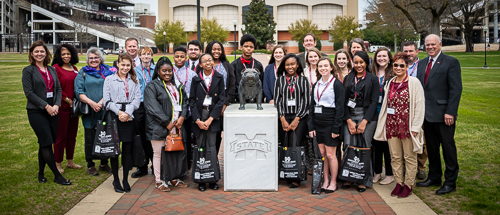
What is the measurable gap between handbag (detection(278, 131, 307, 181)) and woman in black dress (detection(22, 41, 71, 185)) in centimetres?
320

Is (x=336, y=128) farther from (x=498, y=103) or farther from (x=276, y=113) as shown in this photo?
(x=498, y=103)

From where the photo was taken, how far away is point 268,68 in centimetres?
665

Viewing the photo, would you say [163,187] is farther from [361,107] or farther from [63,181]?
[361,107]

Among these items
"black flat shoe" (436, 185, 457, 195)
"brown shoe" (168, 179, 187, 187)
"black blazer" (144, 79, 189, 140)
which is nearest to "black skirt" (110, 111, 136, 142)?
"black blazer" (144, 79, 189, 140)

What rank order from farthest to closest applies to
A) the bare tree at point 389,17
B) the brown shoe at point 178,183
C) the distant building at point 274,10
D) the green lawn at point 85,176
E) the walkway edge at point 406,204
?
the distant building at point 274,10 → the bare tree at point 389,17 → the brown shoe at point 178,183 → the green lawn at point 85,176 → the walkway edge at point 406,204

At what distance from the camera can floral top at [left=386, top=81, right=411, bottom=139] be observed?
17.8 feet

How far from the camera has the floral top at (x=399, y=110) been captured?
5.43 meters

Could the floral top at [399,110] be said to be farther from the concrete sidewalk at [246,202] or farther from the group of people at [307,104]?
the concrete sidewalk at [246,202]

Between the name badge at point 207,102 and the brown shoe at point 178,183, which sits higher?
the name badge at point 207,102

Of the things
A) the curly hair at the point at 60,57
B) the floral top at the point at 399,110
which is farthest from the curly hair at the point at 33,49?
the floral top at the point at 399,110

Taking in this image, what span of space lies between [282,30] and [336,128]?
81.1 m

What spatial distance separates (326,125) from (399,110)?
0.98 metres

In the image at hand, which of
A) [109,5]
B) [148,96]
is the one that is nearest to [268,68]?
[148,96]

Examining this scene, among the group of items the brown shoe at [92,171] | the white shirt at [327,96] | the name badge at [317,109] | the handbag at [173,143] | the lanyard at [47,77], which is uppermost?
the lanyard at [47,77]
